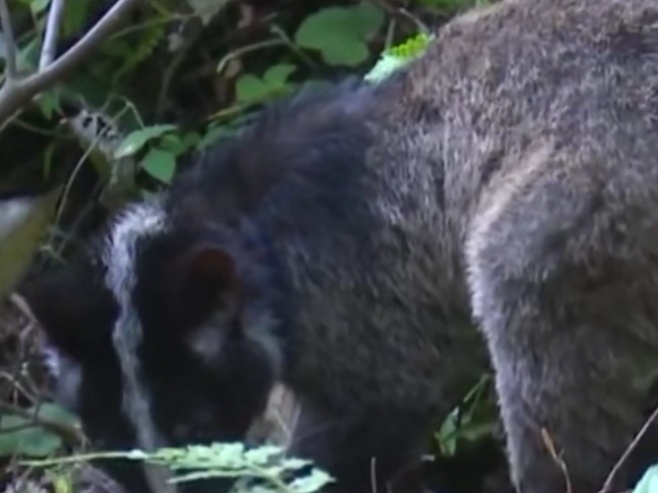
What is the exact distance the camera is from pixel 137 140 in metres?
5.55

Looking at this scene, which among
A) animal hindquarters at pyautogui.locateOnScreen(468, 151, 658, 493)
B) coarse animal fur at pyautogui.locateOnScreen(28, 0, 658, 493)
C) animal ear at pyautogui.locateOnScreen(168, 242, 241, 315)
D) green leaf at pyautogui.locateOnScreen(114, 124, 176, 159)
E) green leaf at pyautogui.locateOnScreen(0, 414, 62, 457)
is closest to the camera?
animal hindquarters at pyautogui.locateOnScreen(468, 151, 658, 493)

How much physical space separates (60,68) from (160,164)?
0.92m

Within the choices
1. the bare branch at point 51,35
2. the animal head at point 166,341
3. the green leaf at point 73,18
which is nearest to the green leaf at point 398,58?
the animal head at point 166,341

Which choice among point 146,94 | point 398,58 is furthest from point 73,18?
point 398,58

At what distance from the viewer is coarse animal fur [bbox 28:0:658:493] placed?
162 inches

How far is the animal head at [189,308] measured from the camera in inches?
174

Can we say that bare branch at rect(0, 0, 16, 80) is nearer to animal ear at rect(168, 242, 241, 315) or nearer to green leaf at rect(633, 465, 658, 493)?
animal ear at rect(168, 242, 241, 315)

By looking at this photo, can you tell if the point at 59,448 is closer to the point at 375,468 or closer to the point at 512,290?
the point at 375,468

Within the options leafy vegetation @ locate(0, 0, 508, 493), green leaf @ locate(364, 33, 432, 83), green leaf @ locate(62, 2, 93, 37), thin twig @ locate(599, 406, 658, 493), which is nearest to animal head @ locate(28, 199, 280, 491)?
leafy vegetation @ locate(0, 0, 508, 493)

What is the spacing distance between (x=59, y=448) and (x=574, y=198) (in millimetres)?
1644

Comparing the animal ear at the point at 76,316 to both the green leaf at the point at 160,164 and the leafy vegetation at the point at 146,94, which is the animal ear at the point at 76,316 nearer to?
the leafy vegetation at the point at 146,94

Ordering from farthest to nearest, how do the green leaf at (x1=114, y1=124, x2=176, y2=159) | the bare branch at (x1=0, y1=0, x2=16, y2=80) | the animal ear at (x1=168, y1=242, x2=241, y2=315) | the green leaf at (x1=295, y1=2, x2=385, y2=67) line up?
the green leaf at (x1=295, y1=2, x2=385, y2=67), the green leaf at (x1=114, y1=124, x2=176, y2=159), the bare branch at (x1=0, y1=0, x2=16, y2=80), the animal ear at (x1=168, y1=242, x2=241, y2=315)

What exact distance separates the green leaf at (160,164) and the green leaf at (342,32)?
1.61ft

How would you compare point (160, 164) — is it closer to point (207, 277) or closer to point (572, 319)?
point (207, 277)
